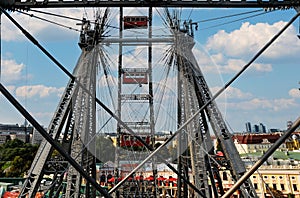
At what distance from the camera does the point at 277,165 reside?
21.7 m

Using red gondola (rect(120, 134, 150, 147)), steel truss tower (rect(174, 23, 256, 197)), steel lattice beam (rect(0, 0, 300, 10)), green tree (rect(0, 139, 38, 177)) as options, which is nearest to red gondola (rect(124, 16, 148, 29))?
steel truss tower (rect(174, 23, 256, 197))

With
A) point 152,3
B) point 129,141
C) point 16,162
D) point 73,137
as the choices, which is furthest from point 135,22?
point 16,162

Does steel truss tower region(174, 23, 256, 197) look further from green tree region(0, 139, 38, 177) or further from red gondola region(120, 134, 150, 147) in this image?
green tree region(0, 139, 38, 177)

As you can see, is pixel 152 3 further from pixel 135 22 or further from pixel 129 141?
pixel 129 141

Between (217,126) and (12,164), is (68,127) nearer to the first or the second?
(217,126)

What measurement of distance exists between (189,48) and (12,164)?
2604 cm

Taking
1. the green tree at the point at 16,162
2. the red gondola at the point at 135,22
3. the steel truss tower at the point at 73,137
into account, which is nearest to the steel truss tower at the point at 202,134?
the steel truss tower at the point at 73,137

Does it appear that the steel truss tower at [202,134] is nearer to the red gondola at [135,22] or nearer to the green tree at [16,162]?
the red gondola at [135,22]

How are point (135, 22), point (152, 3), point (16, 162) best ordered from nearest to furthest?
point (152, 3) → point (135, 22) → point (16, 162)

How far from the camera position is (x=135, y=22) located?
1115 cm

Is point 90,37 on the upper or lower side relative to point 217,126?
upper

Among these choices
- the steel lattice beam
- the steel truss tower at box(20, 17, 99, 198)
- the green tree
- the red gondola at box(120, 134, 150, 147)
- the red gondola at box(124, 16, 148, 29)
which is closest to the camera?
the steel lattice beam

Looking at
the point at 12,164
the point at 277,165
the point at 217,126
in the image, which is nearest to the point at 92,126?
the point at 217,126

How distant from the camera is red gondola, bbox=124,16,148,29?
10.9m
